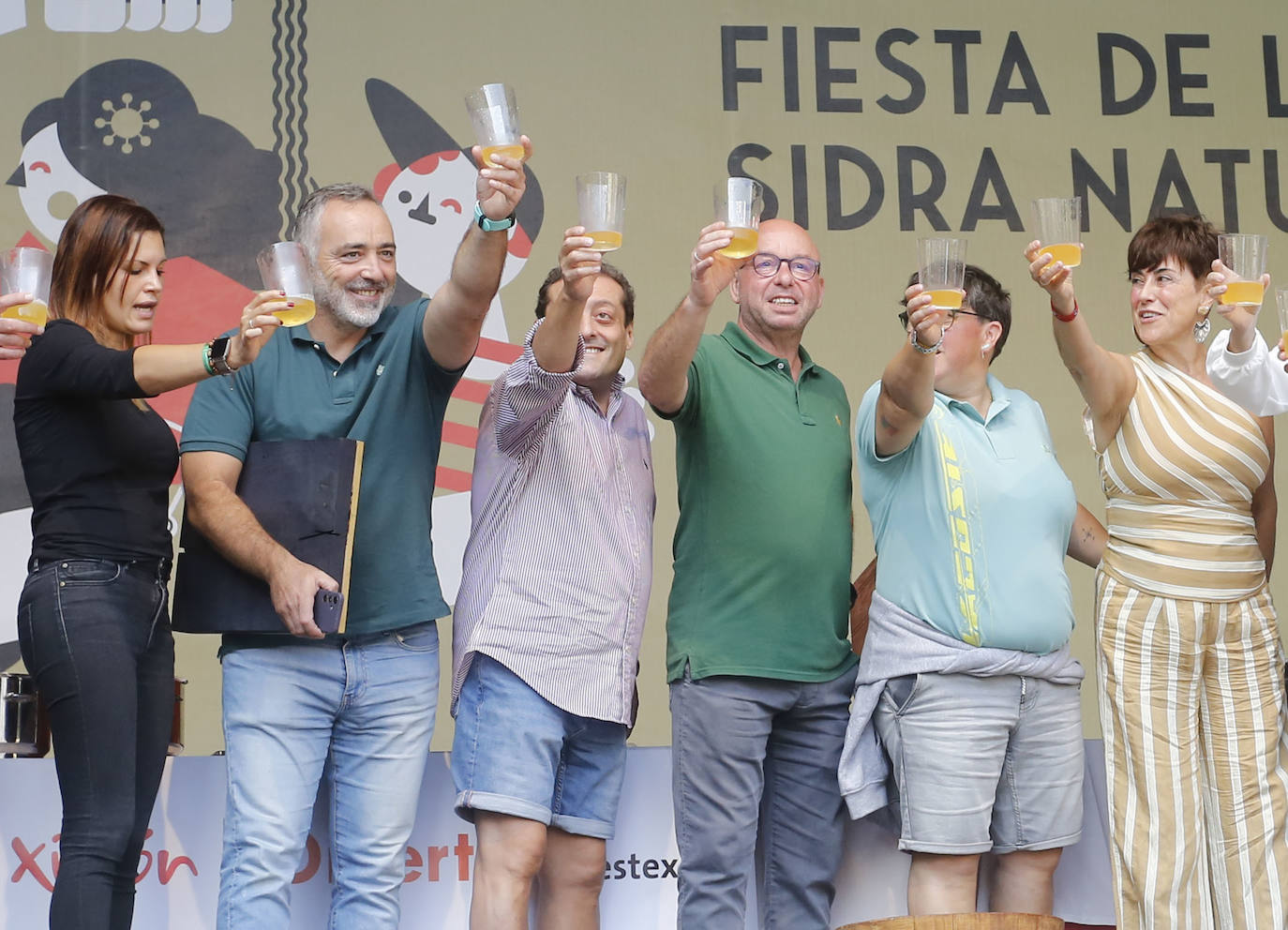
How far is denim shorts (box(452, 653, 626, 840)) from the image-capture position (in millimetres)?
2646

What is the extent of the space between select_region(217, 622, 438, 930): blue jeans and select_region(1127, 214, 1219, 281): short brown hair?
165 centimetres

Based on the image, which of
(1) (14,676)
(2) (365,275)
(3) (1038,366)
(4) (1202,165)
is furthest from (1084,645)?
(1) (14,676)

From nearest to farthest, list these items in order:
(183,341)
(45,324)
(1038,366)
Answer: (45,324) < (183,341) < (1038,366)

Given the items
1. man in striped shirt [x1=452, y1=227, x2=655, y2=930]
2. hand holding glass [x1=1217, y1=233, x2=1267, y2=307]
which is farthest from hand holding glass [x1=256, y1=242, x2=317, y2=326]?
hand holding glass [x1=1217, y1=233, x2=1267, y2=307]

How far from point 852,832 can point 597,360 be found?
3.68ft

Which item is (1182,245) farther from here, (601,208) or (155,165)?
(155,165)

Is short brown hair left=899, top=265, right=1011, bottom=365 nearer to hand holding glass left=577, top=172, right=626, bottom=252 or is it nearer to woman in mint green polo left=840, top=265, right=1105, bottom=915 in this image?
woman in mint green polo left=840, top=265, right=1105, bottom=915

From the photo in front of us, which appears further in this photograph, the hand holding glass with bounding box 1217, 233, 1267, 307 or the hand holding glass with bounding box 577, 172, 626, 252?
the hand holding glass with bounding box 1217, 233, 1267, 307

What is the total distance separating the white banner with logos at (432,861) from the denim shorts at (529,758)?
295 millimetres

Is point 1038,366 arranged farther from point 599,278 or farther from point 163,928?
point 163,928

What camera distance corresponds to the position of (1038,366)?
4.88m

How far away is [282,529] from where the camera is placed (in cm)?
266

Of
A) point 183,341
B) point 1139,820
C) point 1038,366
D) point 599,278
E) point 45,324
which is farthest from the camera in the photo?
point 1038,366

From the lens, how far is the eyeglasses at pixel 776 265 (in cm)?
303
